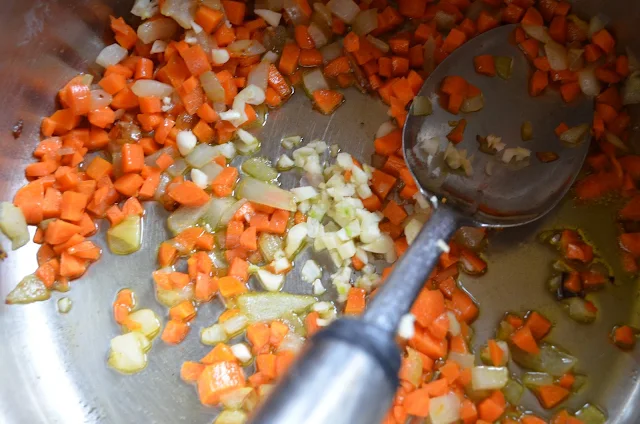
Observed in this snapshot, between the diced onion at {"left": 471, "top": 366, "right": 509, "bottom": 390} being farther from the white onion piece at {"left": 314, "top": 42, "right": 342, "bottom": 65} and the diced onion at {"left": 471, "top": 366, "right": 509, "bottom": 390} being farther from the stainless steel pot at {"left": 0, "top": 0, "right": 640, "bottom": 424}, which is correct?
the white onion piece at {"left": 314, "top": 42, "right": 342, "bottom": 65}

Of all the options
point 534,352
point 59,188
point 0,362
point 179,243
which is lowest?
point 534,352

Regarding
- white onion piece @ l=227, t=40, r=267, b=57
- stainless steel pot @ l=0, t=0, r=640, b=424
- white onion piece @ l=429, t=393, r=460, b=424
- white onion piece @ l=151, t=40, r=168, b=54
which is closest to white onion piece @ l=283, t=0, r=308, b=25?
white onion piece @ l=227, t=40, r=267, b=57

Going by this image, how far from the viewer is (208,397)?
1.51 metres

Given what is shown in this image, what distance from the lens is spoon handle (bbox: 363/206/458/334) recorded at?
3.72ft

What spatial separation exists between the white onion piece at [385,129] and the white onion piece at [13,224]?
43.3 inches

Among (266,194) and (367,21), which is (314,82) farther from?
(266,194)

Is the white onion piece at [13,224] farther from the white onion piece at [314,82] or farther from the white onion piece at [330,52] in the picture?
the white onion piece at [330,52]

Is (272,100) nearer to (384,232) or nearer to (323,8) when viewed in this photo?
(323,8)

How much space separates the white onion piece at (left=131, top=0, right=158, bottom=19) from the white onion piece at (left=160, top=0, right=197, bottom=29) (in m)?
0.05

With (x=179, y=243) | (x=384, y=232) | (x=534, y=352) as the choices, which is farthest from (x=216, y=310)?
(x=534, y=352)

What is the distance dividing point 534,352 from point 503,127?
2.10 feet

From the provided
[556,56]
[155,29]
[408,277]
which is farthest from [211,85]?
[556,56]

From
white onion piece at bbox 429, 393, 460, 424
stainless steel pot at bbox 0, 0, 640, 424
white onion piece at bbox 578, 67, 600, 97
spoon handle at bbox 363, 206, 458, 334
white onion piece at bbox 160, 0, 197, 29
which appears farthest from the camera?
white onion piece at bbox 160, 0, 197, 29

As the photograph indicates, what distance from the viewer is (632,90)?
5.57 ft
